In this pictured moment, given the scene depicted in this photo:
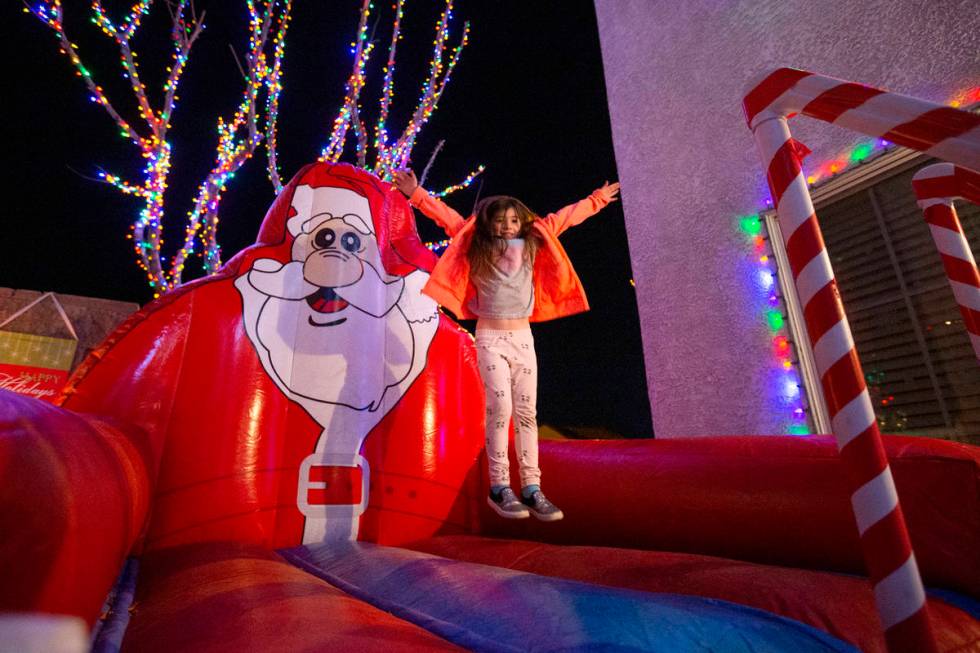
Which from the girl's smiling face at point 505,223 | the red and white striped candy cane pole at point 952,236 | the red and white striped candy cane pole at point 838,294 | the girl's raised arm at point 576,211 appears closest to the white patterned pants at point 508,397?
the girl's smiling face at point 505,223

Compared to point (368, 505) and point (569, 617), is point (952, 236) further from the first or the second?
point (368, 505)

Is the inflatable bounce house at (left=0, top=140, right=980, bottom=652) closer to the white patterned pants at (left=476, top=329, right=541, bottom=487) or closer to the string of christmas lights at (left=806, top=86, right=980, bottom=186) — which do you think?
the white patterned pants at (left=476, top=329, right=541, bottom=487)

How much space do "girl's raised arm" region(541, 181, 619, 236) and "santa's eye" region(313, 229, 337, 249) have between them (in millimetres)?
1013

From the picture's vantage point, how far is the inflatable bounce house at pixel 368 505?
80 cm

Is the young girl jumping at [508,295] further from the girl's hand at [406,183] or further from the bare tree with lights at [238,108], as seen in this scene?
the bare tree with lights at [238,108]

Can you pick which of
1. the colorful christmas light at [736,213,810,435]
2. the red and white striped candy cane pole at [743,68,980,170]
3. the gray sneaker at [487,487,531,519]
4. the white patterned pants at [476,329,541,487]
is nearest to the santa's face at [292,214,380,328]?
the white patterned pants at [476,329,541,487]

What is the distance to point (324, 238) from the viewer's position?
240cm

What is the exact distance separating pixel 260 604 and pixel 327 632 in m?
0.25

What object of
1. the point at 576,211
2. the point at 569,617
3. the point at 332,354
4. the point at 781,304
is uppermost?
the point at 576,211

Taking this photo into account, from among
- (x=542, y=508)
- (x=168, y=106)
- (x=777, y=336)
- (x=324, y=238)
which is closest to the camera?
(x=542, y=508)

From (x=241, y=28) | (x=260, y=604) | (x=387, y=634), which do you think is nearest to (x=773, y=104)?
(x=387, y=634)

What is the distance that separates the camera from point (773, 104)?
0.93 m

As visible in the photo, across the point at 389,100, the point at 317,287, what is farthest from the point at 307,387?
the point at 389,100

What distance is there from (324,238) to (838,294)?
83.5 inches
